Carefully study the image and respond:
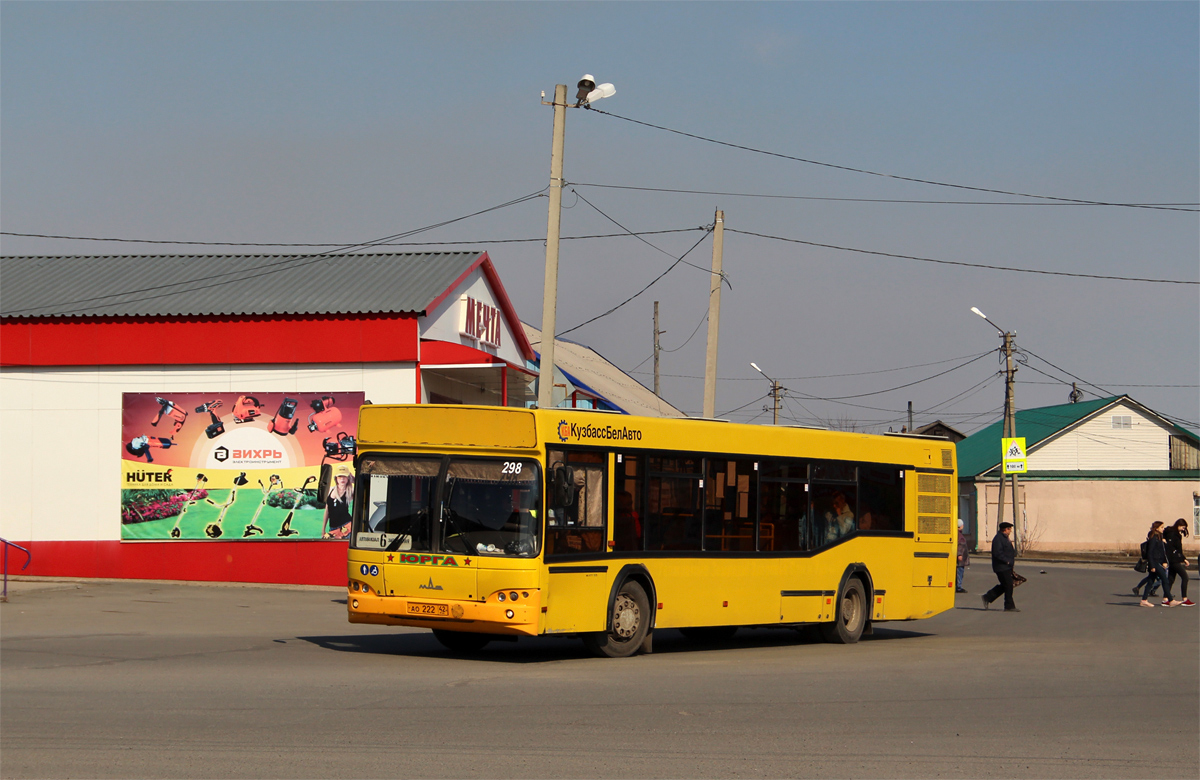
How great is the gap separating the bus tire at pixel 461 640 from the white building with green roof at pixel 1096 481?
5033cm

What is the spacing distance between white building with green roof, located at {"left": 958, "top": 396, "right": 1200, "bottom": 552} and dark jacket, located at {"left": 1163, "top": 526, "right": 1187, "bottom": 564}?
35766 millimetres

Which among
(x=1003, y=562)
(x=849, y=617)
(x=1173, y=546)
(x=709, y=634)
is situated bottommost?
(x=709, y=634)

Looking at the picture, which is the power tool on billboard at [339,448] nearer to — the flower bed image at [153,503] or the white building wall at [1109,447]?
the flower bed image at [153,503]

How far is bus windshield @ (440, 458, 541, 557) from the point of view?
1337 cm

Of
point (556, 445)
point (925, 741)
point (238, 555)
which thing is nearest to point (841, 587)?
point (556, 445)

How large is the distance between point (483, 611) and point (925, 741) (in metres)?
5.59

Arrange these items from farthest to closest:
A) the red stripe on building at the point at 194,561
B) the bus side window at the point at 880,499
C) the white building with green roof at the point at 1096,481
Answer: the white building with green roof at the point at 1096,481
the red stripe on building at the point at 194,561
the bus side window at the point at 880,499

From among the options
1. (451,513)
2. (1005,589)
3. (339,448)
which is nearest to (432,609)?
(451,513)

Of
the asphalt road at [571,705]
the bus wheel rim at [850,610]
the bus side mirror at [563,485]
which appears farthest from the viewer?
the bus wheel rim at [850,610]

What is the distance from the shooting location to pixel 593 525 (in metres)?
14.1

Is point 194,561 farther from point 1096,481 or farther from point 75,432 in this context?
point 1096,481

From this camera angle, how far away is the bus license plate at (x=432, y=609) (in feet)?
44.0

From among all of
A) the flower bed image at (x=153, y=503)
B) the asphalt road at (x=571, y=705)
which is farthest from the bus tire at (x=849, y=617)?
the flower bed image at (x=153, y=503)

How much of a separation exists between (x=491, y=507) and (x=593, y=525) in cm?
121
